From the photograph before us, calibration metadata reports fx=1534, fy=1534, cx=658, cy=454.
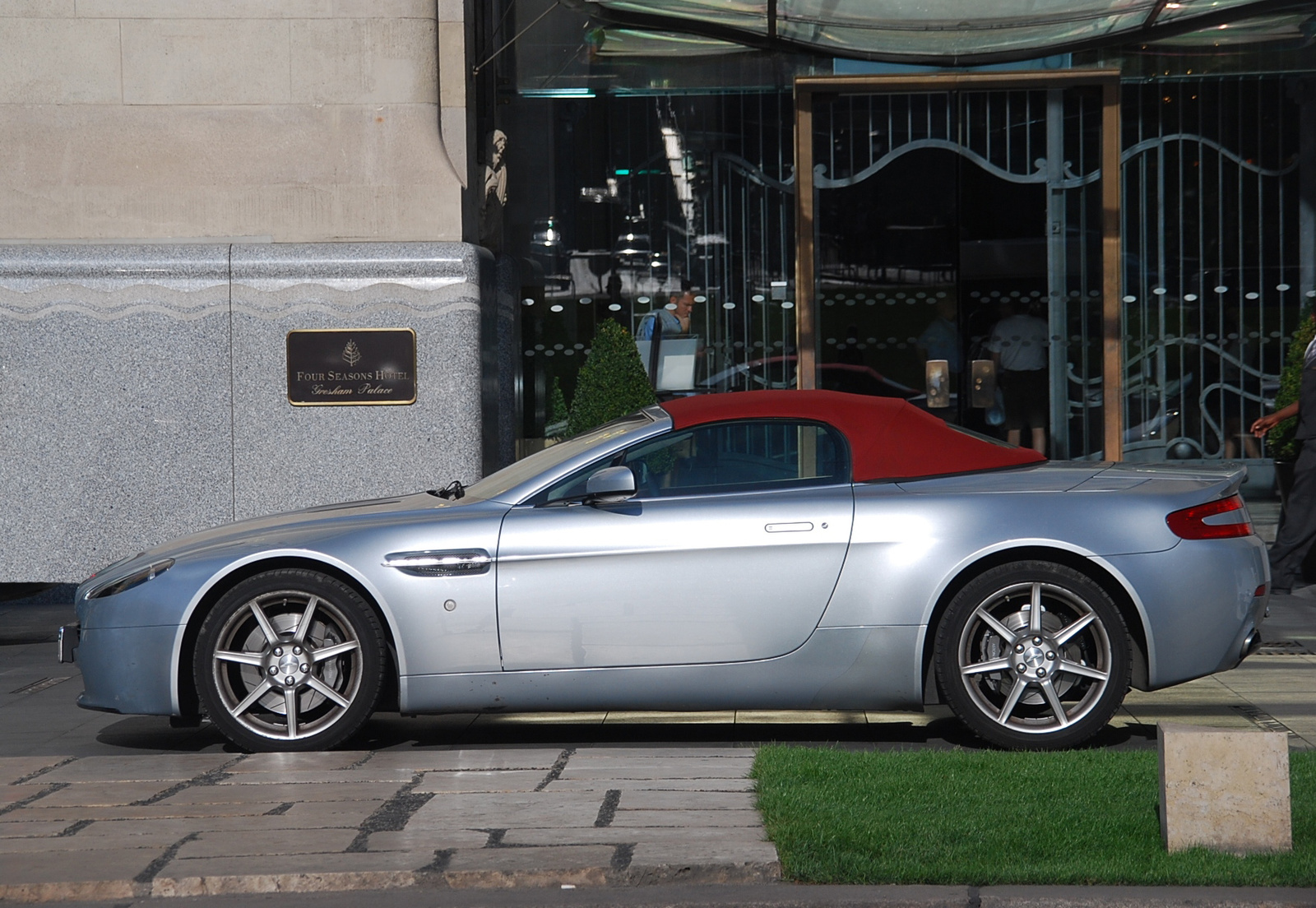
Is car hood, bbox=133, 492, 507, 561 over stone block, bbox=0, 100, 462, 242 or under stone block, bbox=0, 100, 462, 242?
under

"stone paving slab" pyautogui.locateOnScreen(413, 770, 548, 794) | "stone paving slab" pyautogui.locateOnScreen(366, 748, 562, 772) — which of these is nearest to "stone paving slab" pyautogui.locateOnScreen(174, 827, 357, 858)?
"stone paving slab" pyautogui.locateOnScreen(413, 770, 548, 794)

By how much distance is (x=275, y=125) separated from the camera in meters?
10.7

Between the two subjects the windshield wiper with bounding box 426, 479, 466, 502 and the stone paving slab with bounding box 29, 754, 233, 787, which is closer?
the stone paving slab with bounding box 29, 754, 233, 787

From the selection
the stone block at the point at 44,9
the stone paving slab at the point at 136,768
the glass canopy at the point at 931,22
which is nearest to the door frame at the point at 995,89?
the glass canopy at the point at 931,22

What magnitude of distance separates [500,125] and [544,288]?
1.40 meters

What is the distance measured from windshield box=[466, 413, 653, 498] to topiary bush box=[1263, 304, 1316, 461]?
6089 millimetres

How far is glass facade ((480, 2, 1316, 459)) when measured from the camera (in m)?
12.9

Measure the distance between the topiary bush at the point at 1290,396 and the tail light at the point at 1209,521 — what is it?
5188 mm

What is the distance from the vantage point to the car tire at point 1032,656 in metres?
5.53

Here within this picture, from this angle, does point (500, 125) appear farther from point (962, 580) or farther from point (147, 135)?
point (962, 580)

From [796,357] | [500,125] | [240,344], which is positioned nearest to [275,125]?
[240,344]

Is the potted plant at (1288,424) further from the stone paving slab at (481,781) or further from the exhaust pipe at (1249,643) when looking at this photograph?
the stone paving slab at (481,781)

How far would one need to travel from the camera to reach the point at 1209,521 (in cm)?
564

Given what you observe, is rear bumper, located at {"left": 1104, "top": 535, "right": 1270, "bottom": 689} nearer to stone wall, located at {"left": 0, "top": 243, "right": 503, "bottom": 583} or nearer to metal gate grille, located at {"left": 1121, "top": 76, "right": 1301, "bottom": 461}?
stone wall, located at {"left": 0, "top": 243, "right": 503, "bottom": 583}
